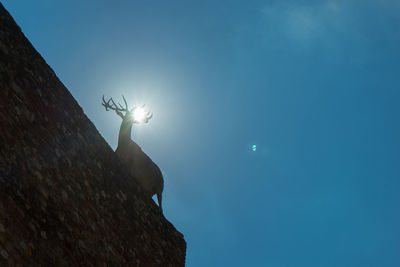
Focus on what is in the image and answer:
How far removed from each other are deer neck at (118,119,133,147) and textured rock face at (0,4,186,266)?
7.16m

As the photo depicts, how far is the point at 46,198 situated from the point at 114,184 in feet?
7.01

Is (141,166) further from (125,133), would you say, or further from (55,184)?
(55,184)

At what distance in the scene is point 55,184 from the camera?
5.66m

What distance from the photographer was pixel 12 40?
634 centimetres

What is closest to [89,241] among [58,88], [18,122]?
[18,122]

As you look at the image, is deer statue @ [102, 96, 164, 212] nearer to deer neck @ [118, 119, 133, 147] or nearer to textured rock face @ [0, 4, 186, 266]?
deer neck @ [118, 119, 133, 147]

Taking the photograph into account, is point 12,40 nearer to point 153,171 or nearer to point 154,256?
point 154,256

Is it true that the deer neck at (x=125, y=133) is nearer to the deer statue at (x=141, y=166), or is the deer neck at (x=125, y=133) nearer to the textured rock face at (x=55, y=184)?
the deer statue at (x=141, y=166)

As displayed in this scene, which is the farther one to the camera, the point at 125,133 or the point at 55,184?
the point at 125,133

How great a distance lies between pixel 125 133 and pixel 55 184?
33.9 feet

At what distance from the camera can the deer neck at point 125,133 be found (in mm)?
15203

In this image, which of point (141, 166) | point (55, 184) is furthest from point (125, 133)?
point (55, 184)

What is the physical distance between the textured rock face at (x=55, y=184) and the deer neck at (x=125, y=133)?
716 cm

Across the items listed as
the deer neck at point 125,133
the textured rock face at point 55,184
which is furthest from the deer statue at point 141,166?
the textured rock face at point 55,184
